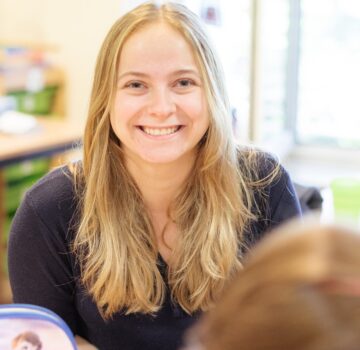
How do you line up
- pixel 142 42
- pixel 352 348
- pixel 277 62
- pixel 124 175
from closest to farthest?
pixel 352 348
pixel 142 42
pixel 124 175
pixel 277 62

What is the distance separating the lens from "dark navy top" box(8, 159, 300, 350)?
1258 millimetres

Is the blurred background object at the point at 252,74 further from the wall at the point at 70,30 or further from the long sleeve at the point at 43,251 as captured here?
the long sleeve at the point at 43,251

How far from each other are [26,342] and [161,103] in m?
0.57

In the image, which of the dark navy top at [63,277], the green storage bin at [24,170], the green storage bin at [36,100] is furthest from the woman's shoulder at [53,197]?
the green storage bin at [36,100]

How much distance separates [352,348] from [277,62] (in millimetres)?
2801

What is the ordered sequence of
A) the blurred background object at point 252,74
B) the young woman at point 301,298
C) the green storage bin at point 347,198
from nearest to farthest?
the young woman at point 301,298, the green storage bin at point 347,198, the blurred background object at point 252,74

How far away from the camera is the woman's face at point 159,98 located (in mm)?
1216

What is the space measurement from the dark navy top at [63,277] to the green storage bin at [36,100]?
6.55 feet

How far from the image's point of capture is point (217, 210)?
4.29 feet

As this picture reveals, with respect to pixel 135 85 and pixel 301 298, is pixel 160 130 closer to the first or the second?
pixel 135 85

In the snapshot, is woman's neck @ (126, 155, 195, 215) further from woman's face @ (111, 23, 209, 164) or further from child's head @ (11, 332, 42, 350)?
child's head @ (11, 332, 42, 350)

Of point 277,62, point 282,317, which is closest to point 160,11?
point 282,317

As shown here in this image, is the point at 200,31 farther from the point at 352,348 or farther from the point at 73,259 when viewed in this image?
the point at 352,348

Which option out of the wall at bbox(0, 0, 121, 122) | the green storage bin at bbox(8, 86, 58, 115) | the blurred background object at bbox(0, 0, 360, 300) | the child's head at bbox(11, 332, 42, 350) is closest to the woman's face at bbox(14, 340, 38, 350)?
the child's head at bbox(11, 332, 42, 350)
